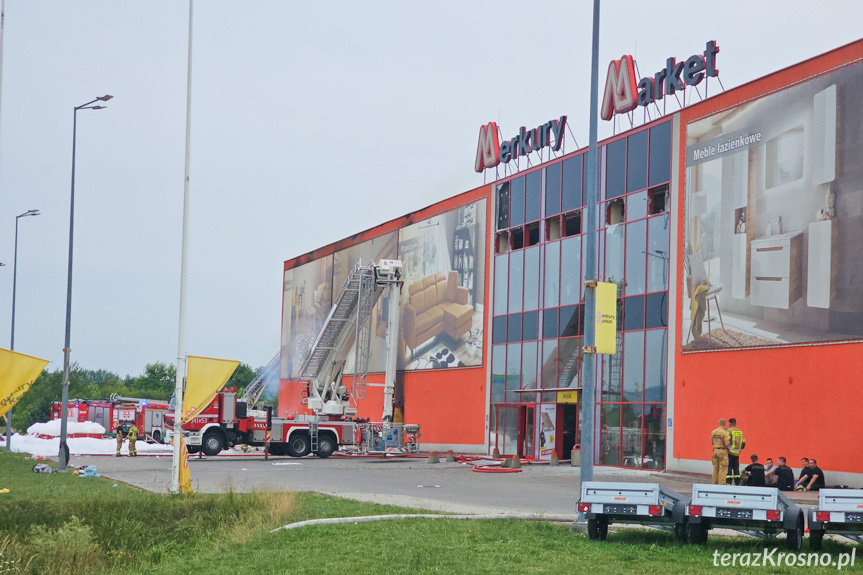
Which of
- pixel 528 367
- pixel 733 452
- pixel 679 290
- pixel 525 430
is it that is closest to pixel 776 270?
pixel 679 290

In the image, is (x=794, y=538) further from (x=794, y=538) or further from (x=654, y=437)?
(x=654, y=437)

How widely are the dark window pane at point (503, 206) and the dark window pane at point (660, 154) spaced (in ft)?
32.5

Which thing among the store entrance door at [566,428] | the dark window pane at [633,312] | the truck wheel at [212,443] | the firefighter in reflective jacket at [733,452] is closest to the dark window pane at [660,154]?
the dark window pane at [633,312]

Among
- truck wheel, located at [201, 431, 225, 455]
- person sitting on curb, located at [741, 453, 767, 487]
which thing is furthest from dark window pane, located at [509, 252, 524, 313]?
person sitting on curb, located at [741, 453, 767, 487]

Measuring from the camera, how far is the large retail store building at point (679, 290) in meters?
26.6

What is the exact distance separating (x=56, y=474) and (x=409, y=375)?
80.8ft

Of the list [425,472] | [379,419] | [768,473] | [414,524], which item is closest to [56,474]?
[425,472]

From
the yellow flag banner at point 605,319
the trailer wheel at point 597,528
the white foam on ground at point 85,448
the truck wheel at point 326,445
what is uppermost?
the yellow flag banner at point 605,319

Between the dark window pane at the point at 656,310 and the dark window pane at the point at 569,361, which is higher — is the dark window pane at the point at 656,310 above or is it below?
above

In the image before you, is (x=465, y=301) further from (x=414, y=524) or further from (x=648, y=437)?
(x=414, y=524)

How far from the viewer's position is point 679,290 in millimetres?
32375

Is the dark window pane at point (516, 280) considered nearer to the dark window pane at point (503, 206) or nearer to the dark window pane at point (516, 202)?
the dark window pane at point (516, 202)

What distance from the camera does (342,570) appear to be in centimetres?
1116

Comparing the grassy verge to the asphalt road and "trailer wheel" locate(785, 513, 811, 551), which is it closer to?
the asphalt road
